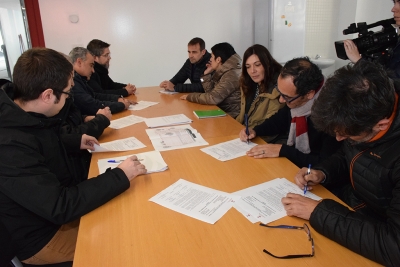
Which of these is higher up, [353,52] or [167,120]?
[353,52]

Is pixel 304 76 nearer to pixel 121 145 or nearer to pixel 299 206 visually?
pixel 299 206

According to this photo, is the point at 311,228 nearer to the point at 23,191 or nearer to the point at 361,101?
the point at 361,101

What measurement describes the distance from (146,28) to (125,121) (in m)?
2.72

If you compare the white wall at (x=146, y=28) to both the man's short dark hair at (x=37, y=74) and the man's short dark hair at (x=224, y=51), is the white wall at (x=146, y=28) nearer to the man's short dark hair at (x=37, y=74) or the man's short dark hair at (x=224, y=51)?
the man's short dark hair at (x=224, y=51)

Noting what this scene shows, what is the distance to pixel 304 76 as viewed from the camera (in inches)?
62.7

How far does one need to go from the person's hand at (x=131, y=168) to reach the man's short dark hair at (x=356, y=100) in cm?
75

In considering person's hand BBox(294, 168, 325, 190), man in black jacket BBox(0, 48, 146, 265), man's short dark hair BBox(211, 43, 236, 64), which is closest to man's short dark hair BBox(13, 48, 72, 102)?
man in black jacket BBox(0, 48, 146, 265)

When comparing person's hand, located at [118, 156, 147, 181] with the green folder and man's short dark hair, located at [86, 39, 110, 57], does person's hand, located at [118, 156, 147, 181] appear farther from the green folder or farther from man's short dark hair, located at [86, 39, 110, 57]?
man's short dark hair, located at [86, 39, 110, 57]

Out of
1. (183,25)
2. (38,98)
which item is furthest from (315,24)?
(38,98)

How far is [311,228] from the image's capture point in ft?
3.25

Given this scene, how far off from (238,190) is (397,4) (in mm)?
1998

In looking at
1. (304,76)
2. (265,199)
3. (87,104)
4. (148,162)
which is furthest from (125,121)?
(265,199)

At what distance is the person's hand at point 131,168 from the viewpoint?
128 centimetres

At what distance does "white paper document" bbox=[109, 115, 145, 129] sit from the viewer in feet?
7.21
